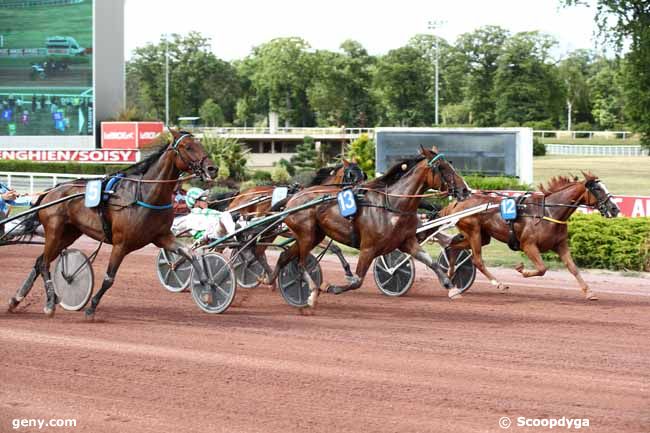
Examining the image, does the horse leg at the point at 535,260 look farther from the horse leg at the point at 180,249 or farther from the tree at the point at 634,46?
the tree at the point at 634,46

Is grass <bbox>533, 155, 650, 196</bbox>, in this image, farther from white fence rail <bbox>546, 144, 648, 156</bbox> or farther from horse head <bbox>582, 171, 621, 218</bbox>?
horse head <bbox>582, 171, 621, 218</bbox>

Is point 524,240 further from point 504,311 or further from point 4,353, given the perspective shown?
point 4,353

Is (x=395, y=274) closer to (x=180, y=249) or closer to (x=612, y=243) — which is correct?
(x=180, y=249)

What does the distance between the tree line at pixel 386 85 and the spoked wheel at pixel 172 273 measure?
49.9m

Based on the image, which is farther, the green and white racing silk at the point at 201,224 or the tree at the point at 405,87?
the tree at the point at 405,87

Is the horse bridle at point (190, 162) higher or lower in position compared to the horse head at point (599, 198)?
higher

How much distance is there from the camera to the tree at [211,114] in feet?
232

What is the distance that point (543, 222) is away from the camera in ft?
37.1

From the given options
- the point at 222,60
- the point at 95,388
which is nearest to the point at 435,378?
the point at 95,388

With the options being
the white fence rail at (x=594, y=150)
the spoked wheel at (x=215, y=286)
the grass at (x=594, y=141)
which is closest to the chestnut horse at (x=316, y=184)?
the spoked wheel at (x=215, y=286)

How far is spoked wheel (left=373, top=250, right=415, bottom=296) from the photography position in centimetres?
1149

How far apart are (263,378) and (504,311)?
13.0 feet

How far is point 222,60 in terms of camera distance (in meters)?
76.6

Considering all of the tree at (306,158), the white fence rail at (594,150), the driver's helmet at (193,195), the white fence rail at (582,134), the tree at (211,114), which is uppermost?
the tree at (211,114)
